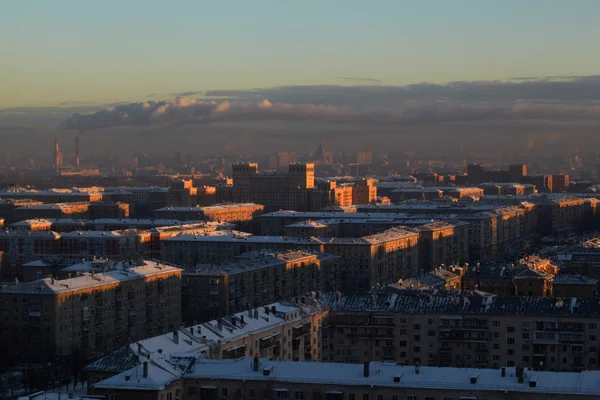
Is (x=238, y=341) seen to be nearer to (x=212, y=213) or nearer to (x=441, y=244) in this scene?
(x=441, y=244)

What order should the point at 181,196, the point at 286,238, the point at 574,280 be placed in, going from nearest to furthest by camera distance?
the point at 574,280, the point at 286,238, the point at 181,196

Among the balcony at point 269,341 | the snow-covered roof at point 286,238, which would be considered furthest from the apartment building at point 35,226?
the balcony at point 269,341

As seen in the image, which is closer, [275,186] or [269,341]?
[269,341]

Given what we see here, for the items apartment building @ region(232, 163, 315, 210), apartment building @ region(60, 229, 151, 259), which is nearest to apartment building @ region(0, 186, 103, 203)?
apartment building @ region(232, 163, 315, 210)

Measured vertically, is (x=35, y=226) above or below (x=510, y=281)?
below

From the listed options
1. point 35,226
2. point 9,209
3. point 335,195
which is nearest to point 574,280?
point 35,226

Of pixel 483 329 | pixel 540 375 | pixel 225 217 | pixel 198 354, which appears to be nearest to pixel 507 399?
pixel 540 375
